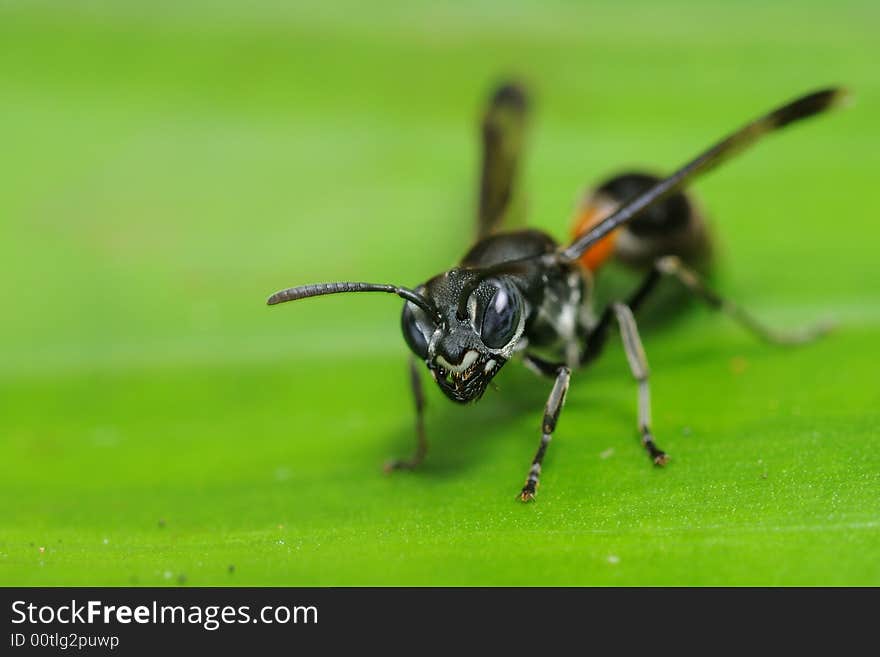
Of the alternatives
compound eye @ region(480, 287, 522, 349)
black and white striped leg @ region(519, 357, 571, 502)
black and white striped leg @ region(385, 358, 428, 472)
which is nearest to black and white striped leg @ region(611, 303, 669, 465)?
black and white striped leg @ region(519, 357, 571, 502)

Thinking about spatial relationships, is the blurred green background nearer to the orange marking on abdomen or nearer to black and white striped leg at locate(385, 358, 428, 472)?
black and white striped leg at locate(385, 358, 428, 472)

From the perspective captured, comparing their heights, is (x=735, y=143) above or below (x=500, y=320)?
above

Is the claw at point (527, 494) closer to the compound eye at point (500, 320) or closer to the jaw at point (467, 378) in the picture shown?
the jaw at point (467, 378)

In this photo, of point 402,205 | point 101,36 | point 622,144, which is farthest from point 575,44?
point 101,36

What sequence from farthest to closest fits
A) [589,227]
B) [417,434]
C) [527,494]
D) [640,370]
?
[589,227]
[417,434]
[640,370]
[527,494]

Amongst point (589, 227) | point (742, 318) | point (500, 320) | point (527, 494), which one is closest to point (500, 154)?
point (589, 227)

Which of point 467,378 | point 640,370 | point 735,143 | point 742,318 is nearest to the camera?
point 467,378

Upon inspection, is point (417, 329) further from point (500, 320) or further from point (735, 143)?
point (735, 143)

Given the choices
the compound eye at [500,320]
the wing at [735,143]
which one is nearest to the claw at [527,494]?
the compound eye at [500,320]
